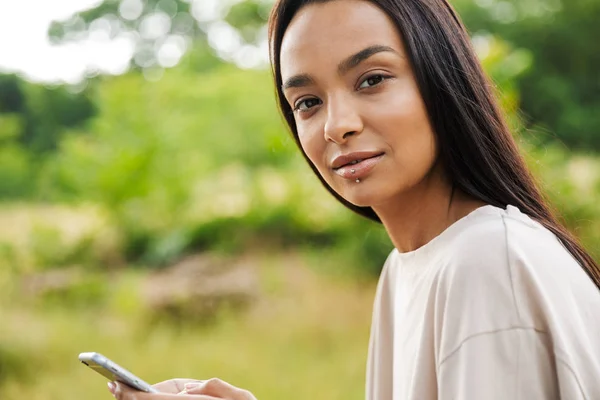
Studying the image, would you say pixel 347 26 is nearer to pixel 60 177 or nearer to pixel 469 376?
pixel 469 376

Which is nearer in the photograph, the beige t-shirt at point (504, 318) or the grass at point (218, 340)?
the beige t-shirt at point (504, 318)

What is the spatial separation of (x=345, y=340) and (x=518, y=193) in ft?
7.03

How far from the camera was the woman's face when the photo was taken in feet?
2.04

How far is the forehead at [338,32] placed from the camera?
0.62 m

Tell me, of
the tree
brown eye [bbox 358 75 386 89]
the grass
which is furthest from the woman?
the tree

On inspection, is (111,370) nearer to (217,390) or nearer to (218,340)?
(217,390)

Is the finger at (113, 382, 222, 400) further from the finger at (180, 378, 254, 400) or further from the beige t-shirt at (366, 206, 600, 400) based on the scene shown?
the beige t-shirt at (366, 206, 600, 400)

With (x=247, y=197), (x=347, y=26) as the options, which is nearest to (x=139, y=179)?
(x=247, y=197)

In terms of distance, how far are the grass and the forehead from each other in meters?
1.89

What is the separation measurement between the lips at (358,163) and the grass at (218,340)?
6.10ft

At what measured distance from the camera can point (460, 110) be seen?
646mm

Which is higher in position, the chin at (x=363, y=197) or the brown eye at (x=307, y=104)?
the brown eye at (x=307, y=104)

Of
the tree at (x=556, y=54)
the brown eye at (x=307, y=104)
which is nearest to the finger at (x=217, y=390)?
the brown eye at (x=307, y=104)

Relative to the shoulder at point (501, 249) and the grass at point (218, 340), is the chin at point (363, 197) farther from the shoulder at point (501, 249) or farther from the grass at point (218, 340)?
Answer: the grass at point (218, 340)
